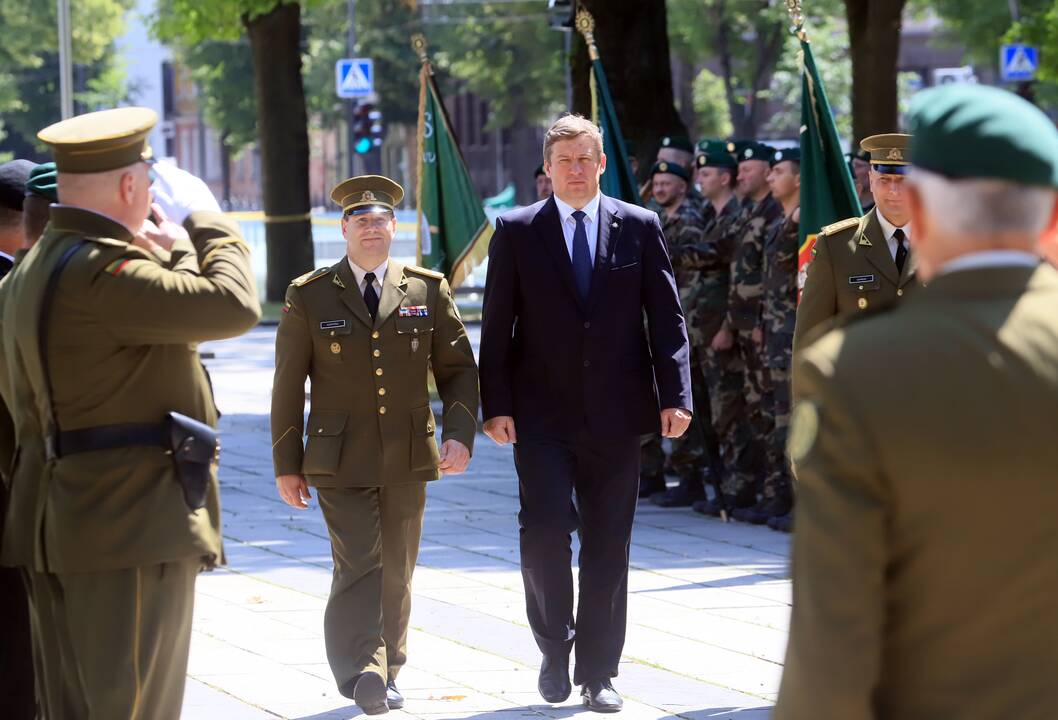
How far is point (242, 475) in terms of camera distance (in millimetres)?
13281

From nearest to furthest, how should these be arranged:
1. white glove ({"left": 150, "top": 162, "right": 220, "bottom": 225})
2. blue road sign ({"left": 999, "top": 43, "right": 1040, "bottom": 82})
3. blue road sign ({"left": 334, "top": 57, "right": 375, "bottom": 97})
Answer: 1. white glove ({"left": 150, "top": 162, "right": 220, "bottom": 225})
2. blue road sign ({"left": 999, "top": 43, "right": 1040, "bottom": 82})
3. blue road sign ({"left": 334, "top": 57, "right": 375, "bottom": 97})

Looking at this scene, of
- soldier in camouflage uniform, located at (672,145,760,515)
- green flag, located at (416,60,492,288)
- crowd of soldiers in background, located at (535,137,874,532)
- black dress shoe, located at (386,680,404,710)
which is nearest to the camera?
black dress shoe, located at (386,680,404,710)

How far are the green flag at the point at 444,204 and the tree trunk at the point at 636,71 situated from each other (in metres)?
1.54

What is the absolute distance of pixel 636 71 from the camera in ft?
51.4

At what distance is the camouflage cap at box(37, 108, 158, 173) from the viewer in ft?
14.4

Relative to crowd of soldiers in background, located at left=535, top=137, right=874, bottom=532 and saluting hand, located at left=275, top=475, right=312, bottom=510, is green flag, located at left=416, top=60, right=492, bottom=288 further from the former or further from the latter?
saluting hand, located at left=275, top=475, right=312, bottom=510

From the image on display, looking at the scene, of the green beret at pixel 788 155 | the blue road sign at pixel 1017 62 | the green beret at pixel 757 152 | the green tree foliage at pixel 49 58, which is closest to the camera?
the green beret at pixel 788 155

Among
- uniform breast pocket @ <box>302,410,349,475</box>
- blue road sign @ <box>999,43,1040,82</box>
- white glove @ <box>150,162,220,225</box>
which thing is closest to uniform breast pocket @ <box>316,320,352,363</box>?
uniform breast pocket @ <box>302,410,349,475</box>

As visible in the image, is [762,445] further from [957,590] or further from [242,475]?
[957,590]

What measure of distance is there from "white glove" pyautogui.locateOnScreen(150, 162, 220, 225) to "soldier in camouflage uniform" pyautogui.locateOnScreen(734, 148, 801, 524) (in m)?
6.12

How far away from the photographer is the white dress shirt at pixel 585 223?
6.75 m

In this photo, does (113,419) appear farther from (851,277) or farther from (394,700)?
(851,277)

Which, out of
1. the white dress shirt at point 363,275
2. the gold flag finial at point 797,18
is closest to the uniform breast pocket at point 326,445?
the white dress shirt at point 363,275

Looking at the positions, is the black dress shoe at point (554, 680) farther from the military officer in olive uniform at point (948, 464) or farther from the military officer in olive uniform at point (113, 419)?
the military officer in olive uniform at point (948, 464)
